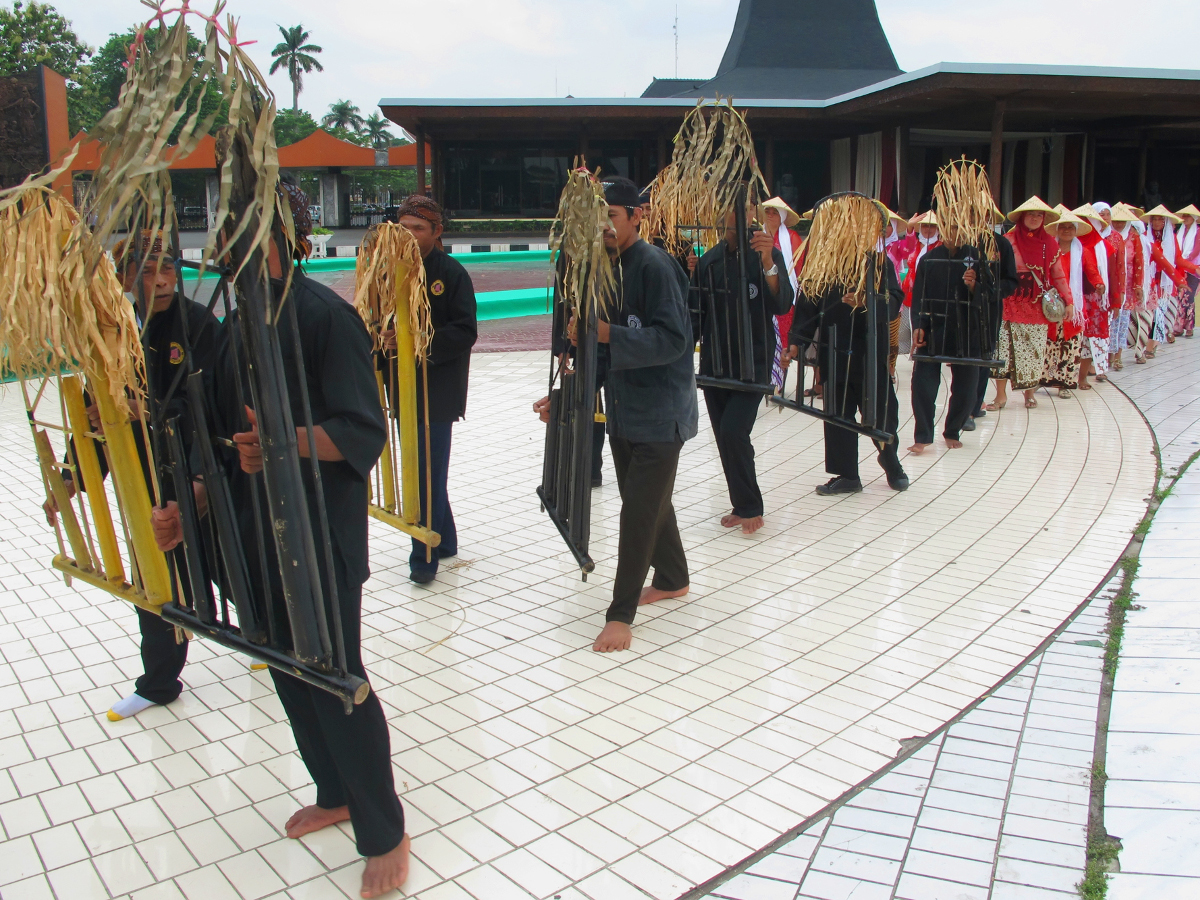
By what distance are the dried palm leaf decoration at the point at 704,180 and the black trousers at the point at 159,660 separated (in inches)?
124

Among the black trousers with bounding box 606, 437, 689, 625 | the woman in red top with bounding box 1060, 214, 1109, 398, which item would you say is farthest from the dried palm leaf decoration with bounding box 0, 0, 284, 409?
the woman in red top with bounding box 1060, 214, 1109, 398

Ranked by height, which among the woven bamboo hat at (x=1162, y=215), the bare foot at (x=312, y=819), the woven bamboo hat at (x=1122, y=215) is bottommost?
the bare foot at (x=312, y=819)

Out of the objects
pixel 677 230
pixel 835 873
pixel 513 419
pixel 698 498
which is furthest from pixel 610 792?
pixel 513 419

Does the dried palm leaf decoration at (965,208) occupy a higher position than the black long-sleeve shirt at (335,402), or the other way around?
the dried palm leaf decoration at (965,208)

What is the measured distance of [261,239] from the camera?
6.25ft

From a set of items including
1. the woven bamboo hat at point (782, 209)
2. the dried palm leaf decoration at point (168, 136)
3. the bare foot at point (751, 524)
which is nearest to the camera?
the dried palm leaf decoration at point (168, 136)

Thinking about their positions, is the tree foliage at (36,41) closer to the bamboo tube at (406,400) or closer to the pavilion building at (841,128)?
the pavilion building at (841,128)

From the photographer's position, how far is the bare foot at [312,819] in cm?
275

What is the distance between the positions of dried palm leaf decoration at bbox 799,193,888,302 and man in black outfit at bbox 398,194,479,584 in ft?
8.60

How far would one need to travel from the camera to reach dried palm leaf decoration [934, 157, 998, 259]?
6.98 meters

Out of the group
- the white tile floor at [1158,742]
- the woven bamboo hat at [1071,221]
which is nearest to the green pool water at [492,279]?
the woven bamboo hat at [1071,221]

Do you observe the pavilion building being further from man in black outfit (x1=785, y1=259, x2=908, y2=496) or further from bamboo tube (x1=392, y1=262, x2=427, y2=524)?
bamboo tube (x1=392, y1=262, x2=427, y2=524)

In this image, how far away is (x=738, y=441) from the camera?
5.37 metres

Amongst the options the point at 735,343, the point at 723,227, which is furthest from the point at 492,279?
the point at 735,343
